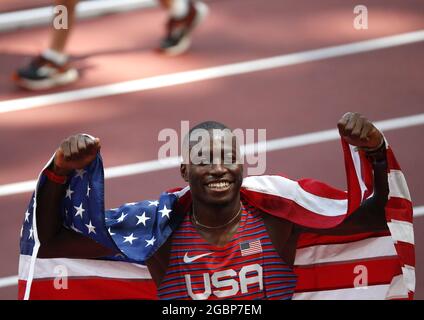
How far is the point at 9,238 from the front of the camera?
636cm

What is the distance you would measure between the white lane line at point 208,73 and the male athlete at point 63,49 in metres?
0.14

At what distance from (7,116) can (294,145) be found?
6.32 feet

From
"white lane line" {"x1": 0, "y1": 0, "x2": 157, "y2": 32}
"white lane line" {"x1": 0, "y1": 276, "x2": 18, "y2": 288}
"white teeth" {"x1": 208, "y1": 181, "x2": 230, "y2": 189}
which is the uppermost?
"white lane line" {"x1": 0, "y1": 0, "x2": 157, "y2": 32}

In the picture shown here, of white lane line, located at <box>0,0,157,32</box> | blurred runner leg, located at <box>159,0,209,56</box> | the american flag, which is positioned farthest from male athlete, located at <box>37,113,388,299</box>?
white lane line, located at <box>0,0,157,32</box>

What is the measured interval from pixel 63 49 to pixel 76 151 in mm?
3348

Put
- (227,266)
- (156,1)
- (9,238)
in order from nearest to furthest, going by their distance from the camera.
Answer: (227,266)
(9,238)
(156,1)

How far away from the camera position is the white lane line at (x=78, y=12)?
8.43 meters

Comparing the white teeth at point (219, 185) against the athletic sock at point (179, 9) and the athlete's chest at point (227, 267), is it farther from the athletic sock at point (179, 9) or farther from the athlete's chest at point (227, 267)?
the athletic sock at point (179, 9)

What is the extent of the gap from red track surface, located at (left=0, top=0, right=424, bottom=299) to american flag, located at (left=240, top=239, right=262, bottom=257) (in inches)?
68.0

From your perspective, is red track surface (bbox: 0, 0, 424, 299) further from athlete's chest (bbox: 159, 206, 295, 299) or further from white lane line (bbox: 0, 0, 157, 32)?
athlete's chest (bbox: 159, 206, 295, 299)

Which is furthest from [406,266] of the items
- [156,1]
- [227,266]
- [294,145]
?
[156,1]

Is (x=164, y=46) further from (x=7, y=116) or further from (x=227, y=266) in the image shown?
(x=227, y=266)

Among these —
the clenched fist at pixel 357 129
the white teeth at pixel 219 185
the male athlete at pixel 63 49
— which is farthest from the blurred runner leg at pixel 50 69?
the clenched fist at pixel 357 129

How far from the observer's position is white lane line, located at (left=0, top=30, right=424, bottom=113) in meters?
7.54
